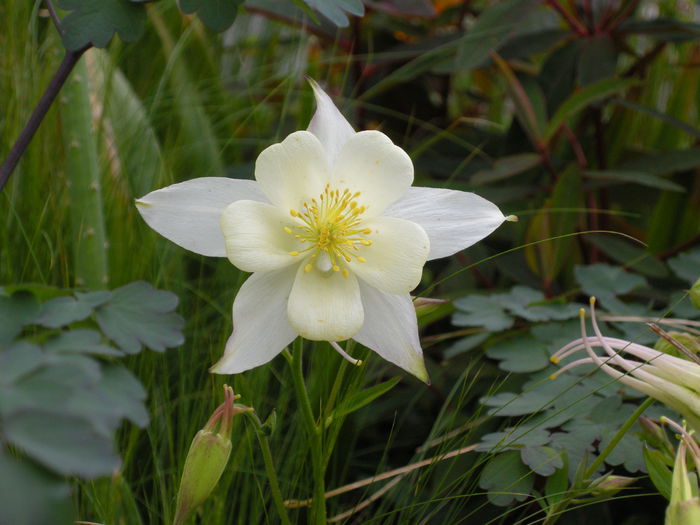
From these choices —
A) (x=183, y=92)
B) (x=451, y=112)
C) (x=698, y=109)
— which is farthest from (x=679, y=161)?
(x=183, y=92)

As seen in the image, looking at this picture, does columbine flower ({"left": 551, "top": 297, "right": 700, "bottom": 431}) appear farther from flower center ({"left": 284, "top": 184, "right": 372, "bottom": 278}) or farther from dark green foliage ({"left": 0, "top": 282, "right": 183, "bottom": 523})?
dark green foliage ({"left": 0, "top": 282, "right": 183, "bottom": 523})

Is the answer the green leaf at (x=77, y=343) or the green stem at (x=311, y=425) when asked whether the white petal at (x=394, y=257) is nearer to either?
the green stem at (x=311, y=425)

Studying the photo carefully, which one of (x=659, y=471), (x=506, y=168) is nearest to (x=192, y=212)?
(x=659, y=471)

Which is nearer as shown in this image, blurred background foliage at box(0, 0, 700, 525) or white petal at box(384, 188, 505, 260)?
white petal at box(384, 188, 505, 260)

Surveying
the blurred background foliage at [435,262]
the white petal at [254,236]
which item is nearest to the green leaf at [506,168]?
the blurred background foliage at [435,262]

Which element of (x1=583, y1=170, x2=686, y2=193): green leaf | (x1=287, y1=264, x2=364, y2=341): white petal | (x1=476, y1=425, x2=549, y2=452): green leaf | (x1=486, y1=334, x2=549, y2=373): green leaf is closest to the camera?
(x1=287, y1=264, x2=364, y2=341): white petal

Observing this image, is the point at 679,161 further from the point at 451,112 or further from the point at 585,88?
the point at 451,112

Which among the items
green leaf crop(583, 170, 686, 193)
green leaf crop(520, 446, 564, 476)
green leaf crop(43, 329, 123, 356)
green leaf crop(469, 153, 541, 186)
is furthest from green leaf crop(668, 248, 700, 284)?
green leaf crop(43, 329, 123, 356)
